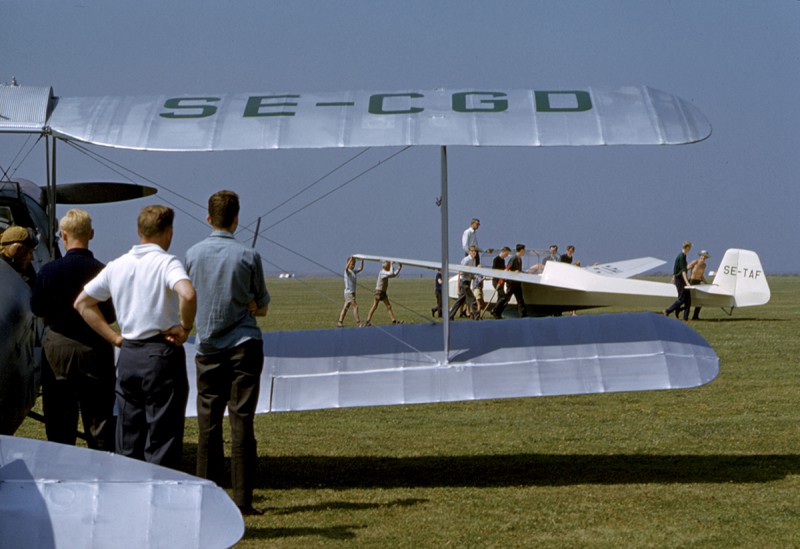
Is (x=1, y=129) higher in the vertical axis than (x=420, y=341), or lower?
higher

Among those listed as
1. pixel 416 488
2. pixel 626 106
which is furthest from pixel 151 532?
pixel 626 106

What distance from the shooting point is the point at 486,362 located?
20.8 feet

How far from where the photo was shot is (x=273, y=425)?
28.2ft

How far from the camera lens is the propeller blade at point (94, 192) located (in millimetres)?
8797

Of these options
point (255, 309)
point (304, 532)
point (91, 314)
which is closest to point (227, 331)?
point (255, 309)

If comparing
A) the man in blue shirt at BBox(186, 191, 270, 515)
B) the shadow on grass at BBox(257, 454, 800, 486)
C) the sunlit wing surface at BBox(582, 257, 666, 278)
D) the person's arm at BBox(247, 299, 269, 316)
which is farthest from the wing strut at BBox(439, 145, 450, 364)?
the sunlit wing surface at BBox(582, 257, 666, 278)

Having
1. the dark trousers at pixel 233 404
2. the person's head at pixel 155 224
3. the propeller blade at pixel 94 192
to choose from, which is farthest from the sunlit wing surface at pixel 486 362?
the propeller blade at pixel 94 192

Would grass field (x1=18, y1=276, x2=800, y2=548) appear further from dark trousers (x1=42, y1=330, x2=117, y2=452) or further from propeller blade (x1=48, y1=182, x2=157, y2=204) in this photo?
propeller blade (x1=48, y1=182, x2=157, y2=204)

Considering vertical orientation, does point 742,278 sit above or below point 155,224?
below

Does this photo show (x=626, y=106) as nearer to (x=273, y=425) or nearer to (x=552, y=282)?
(x=273, y=425)

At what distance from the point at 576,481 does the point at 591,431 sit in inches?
76.5

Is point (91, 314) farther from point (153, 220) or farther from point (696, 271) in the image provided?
point (696, 271)

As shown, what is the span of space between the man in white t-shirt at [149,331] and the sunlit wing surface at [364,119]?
1353 millimetres

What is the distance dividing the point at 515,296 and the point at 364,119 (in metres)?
14.1
